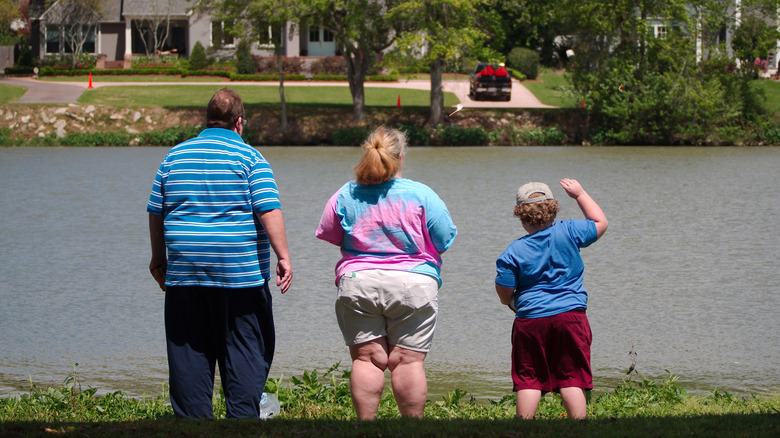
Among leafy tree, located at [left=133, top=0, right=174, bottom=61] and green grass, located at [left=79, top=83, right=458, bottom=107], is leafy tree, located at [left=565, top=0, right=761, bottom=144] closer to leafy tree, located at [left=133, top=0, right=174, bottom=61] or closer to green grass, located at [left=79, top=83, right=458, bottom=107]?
green grass, located at [left=79, top=83, right=458, bottom=107]

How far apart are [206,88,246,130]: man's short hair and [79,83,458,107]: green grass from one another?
32.4 meters

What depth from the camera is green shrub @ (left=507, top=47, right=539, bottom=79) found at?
167 ft

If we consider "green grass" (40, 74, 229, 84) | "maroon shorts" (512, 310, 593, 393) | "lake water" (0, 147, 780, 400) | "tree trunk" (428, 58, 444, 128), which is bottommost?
"lake water" (0, 147, 780, 400)

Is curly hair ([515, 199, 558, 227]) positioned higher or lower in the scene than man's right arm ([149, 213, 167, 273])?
higher

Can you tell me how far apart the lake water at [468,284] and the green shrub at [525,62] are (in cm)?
3097

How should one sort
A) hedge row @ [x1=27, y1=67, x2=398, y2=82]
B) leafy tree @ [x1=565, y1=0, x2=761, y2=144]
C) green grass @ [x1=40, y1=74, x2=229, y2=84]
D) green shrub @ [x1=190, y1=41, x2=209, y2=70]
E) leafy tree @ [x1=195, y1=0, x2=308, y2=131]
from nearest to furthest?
leafy tree @ [x1=195, y1=0, x2=308, y2=131], leafy tree @ [x1=565, y1=0, x2=761, y2=144], green grass @ [x1=40, y1=74, x2=229, y2=84], hedge row @ [x1=27, y1=67, x2=398, y2=82], green shrub @ [x1=190, y1=41, x2=209, y2=70]

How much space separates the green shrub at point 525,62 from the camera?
2007 inches

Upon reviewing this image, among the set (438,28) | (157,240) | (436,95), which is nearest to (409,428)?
(157,240)

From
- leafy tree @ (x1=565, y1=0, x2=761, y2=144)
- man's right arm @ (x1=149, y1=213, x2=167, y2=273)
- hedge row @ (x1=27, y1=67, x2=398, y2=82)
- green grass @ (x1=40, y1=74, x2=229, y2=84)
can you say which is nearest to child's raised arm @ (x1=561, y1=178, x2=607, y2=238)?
man's right arm @ (x1=149, y1=213, x2=167, y2=273)

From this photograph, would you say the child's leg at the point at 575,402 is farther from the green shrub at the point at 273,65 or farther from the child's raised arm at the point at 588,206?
the green shrub at the point at 273,65

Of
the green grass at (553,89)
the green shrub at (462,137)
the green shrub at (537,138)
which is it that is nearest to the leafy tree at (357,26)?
the green shrub at (462,137)

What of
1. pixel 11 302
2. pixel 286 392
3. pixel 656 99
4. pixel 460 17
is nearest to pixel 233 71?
pixel 460 17

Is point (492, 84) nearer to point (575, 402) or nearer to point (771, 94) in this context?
point (771, 94)

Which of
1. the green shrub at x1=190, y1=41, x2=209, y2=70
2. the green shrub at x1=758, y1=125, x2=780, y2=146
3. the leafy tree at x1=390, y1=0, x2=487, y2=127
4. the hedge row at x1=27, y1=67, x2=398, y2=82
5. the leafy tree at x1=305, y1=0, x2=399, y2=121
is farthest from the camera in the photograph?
the green shrub at x1=190, y1=41, x2=209, y2=70
